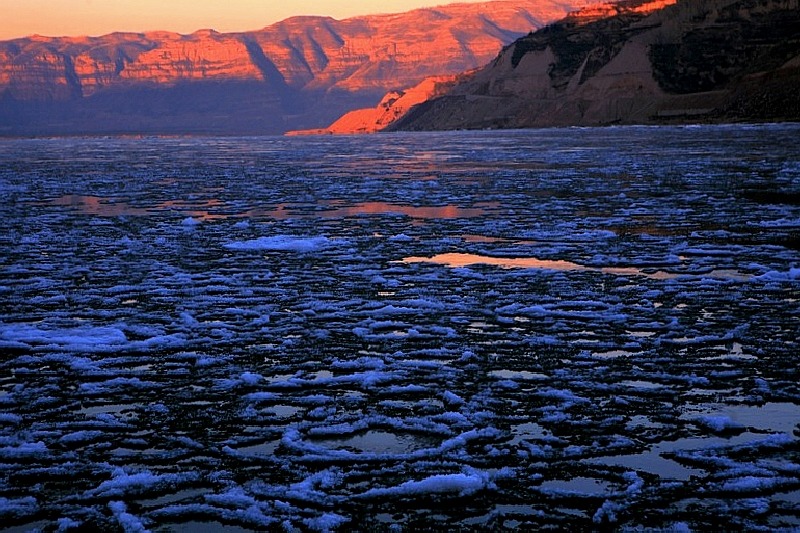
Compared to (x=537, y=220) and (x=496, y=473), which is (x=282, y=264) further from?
(x=496, y=473)

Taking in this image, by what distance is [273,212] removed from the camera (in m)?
20.2

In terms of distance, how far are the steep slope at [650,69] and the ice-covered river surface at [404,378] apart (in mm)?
84086

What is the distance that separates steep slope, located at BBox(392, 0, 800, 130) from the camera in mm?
102062

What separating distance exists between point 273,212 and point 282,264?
756 centimetres

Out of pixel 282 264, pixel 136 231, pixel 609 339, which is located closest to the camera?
pixel 609 339

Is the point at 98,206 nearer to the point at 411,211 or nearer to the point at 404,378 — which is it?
the point at 411,211

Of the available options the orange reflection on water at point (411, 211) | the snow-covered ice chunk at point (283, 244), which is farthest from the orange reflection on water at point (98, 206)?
the snow-covered ice chunk at point (283, 244)

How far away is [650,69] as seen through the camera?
393 feet

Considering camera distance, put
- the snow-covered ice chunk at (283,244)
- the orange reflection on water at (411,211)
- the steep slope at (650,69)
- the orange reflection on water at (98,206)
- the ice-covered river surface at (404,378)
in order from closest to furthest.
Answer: the ice-covered river surface at (404,378) → the snow-covered ice chunk at (283,244) → the orange reflection on water at (411,211) → the orange reflection on water at (98,206) → the steep slope at (650,69)

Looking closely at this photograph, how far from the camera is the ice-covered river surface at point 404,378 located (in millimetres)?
5000

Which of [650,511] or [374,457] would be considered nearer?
[650,511]

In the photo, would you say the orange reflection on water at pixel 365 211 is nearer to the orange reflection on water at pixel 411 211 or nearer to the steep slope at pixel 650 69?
the orange reflection on water at pixel 411 211

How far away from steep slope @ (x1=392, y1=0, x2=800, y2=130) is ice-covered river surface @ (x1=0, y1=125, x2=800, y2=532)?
276 ft

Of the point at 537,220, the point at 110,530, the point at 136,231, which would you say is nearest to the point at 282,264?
the point at 136,231
